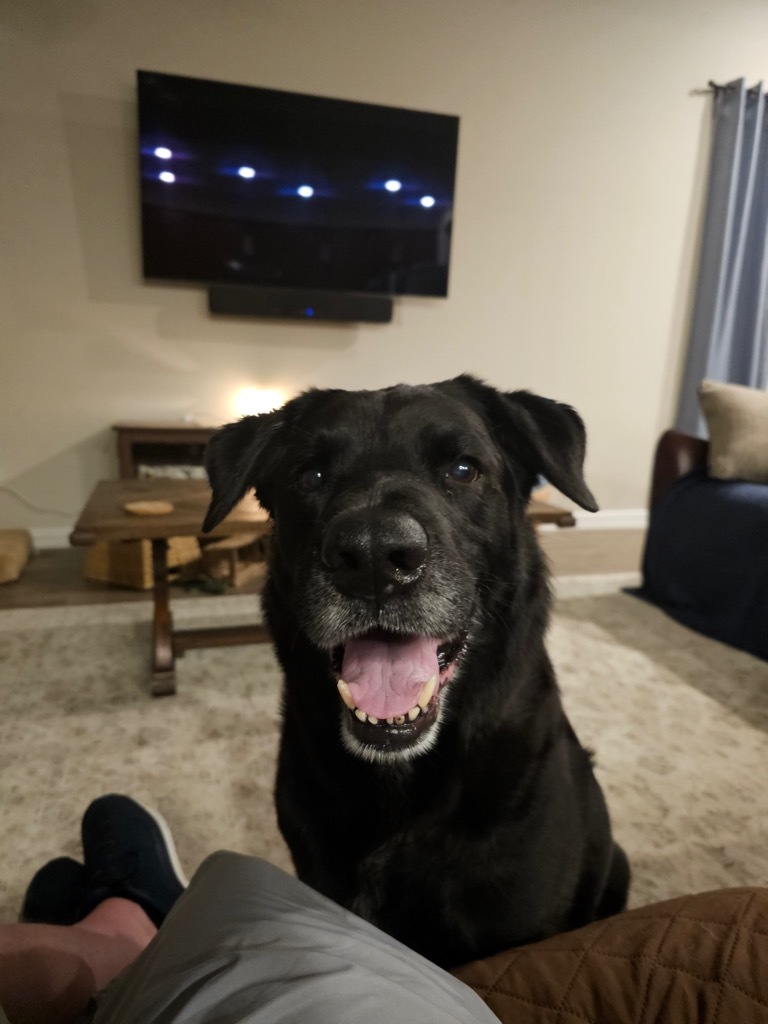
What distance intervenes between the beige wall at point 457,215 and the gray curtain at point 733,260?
0.12 meters

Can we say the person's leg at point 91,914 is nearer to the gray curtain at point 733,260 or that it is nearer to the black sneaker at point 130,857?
the black sneaker at point 130,857

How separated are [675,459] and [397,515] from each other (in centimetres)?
243

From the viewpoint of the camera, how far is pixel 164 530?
195 centimetres

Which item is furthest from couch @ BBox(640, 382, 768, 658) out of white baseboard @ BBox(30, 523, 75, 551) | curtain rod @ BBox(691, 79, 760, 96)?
white baseboard @ BBox(30, 523, 75, 551)

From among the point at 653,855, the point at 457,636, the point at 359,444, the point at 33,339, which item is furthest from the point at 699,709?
the point at 33,339

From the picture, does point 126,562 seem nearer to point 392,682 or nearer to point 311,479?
point 311,479

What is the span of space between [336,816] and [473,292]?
354 cm

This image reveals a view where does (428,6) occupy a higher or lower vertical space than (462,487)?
higher

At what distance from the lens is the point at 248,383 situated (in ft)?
12.1

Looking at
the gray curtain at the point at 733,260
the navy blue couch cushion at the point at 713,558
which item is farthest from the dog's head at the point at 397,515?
the gray curtain at the point at 733,260

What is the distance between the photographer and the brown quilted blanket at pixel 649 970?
2.00 feet

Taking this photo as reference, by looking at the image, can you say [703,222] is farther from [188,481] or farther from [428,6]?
[188,481]

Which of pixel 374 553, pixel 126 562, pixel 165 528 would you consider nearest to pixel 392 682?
pixel 374 553

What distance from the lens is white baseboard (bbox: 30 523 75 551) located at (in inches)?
138
